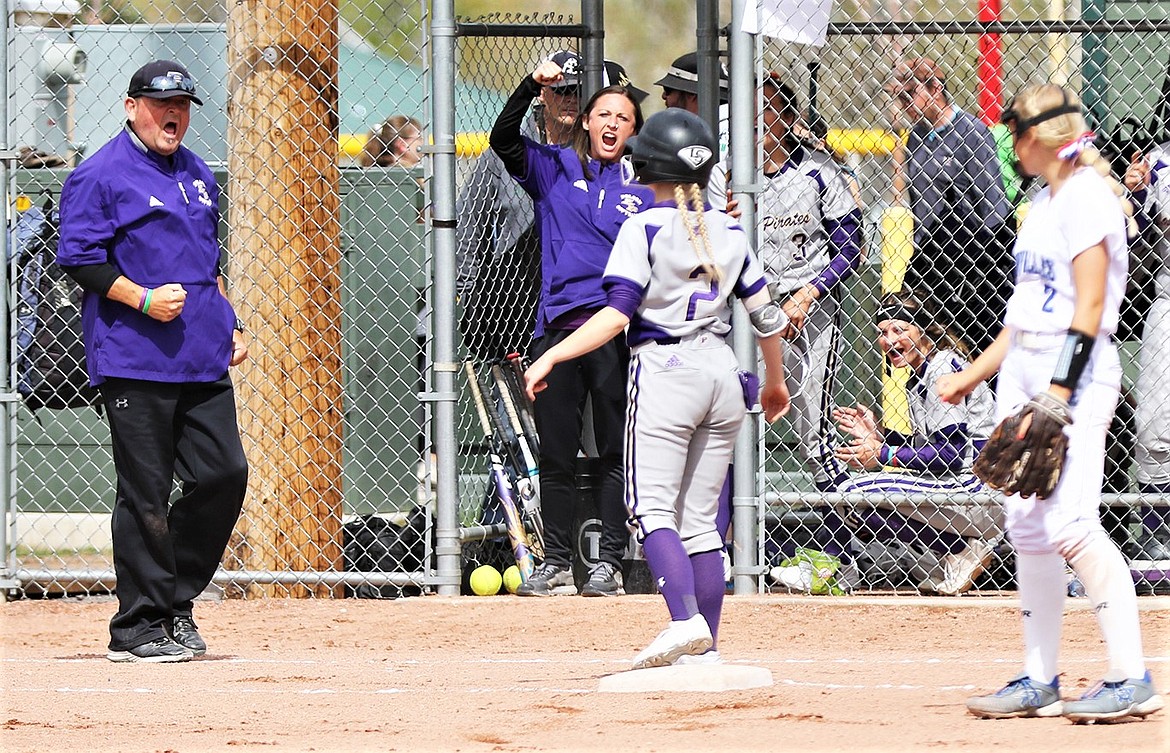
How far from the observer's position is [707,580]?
5.50m

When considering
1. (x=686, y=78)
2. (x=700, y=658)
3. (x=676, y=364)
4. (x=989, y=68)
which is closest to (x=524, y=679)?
(x=700, y=658)

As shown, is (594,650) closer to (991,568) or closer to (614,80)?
(991,568)

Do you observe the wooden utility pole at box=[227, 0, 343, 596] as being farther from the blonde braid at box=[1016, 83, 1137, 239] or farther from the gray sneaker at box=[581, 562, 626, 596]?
the blonde braid at box=[1016, 83, 1137, 239]

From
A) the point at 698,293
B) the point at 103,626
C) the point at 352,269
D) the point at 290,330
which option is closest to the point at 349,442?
the point at 352,269

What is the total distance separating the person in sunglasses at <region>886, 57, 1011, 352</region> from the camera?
27.3 ft

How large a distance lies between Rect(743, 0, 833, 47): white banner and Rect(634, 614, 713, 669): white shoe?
358cm

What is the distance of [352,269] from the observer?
1003 centimetres

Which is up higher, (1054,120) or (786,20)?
(786,20)

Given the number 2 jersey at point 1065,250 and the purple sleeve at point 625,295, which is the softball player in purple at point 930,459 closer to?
the purple sleeve at point 625,295

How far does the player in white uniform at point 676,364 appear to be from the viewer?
533 cm

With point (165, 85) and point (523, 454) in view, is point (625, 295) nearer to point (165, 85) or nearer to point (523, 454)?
point (165, 85)

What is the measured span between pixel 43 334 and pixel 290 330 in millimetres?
1454

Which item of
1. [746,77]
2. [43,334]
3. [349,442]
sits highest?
[746,77]

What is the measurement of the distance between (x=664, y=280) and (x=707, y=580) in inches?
39.1
